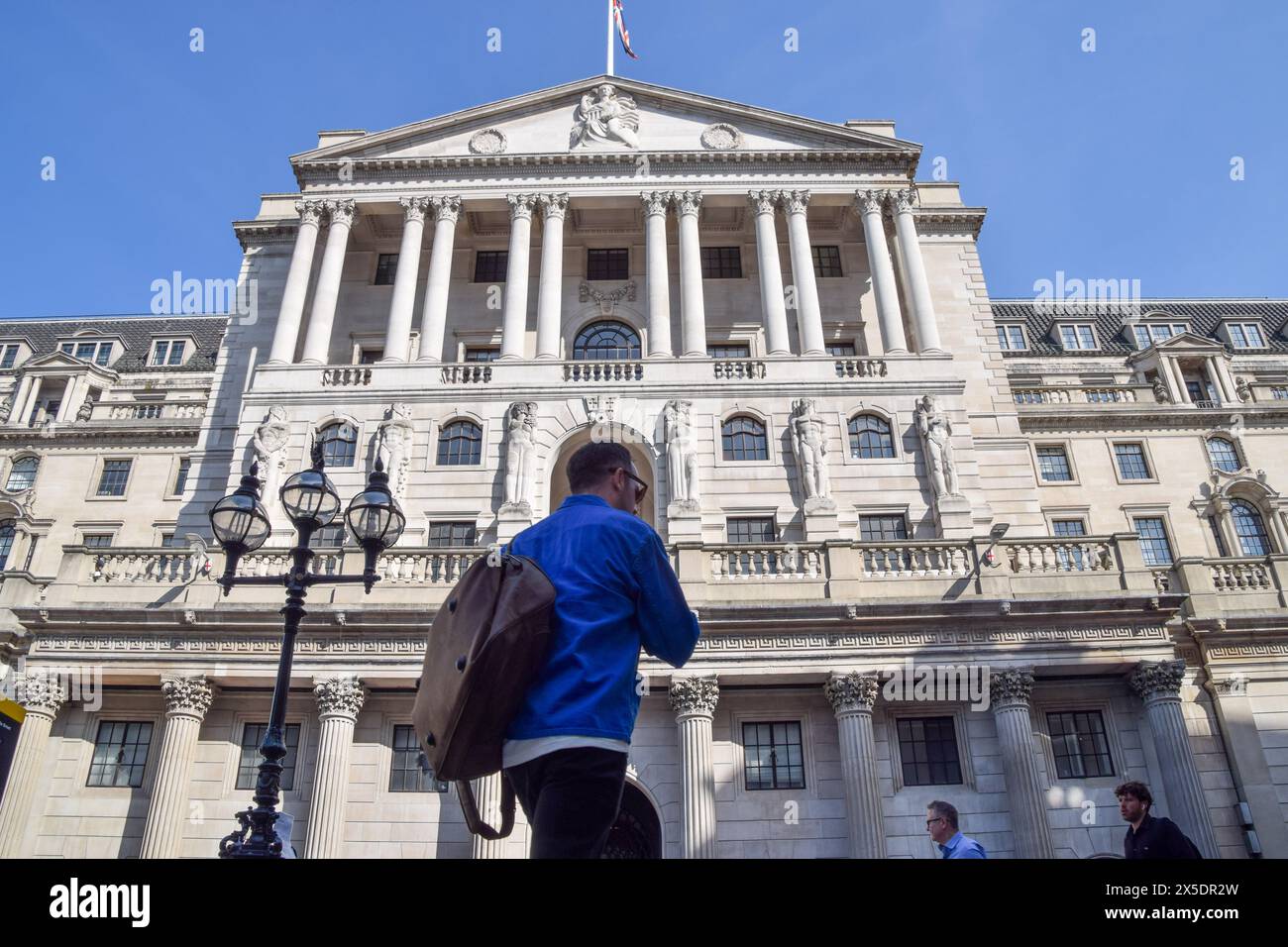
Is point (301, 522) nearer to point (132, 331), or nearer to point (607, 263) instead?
point (607, 263)

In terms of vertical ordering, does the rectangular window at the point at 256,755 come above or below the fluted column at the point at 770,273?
below

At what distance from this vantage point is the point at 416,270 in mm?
33469

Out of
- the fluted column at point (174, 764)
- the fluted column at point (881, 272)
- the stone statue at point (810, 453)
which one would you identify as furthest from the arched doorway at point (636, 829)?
the fluted column at point (881, 272)

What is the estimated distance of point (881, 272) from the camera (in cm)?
3312

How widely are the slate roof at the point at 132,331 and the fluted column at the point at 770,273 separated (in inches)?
1371

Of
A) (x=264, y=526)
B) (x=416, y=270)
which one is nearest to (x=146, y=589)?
(x=264, y=526)

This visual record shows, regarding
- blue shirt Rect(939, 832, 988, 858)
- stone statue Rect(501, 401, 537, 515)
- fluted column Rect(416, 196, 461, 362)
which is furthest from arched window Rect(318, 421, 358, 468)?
blue shirt Rect(939, 832, 988, 858)

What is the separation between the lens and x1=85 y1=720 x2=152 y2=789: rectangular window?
21.5m

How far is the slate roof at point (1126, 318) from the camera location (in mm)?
51375

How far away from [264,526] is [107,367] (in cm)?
4775

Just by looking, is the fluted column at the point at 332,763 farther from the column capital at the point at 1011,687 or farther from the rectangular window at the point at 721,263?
the rectangular window at the point at 721,263

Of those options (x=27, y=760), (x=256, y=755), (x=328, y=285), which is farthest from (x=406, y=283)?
(x=27, y=760)

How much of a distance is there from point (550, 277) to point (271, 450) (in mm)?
11284
